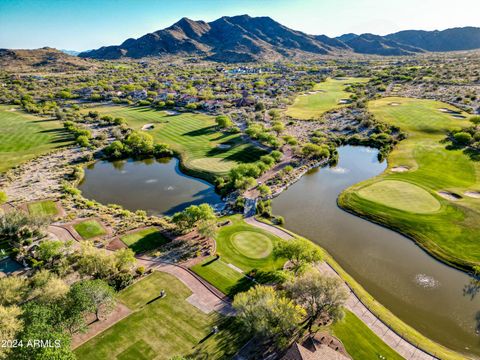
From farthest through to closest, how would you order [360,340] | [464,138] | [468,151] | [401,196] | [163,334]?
1. [464,138]
2. [468,151]
3. [401,196]
4. [163,334]
5. [360,340]

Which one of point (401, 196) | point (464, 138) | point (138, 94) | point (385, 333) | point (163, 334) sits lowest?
point (385, 333)

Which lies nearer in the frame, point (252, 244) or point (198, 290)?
point (198, 290)

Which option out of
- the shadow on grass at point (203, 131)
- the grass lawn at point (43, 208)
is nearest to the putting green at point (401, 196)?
the shadow on grass at point (203, 131)

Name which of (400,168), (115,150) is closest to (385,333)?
(400,168)

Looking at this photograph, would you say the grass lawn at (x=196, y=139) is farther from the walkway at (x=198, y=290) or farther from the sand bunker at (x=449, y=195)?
the sand bunker at (x=449, y=195)

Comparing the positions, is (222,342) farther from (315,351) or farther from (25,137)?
(25,137)

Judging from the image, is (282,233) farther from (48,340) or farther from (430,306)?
(48,340)

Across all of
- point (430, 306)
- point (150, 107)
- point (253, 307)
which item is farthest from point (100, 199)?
point (150, 107)

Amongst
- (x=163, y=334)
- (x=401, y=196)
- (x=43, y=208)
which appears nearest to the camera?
(x=163, y=334)
